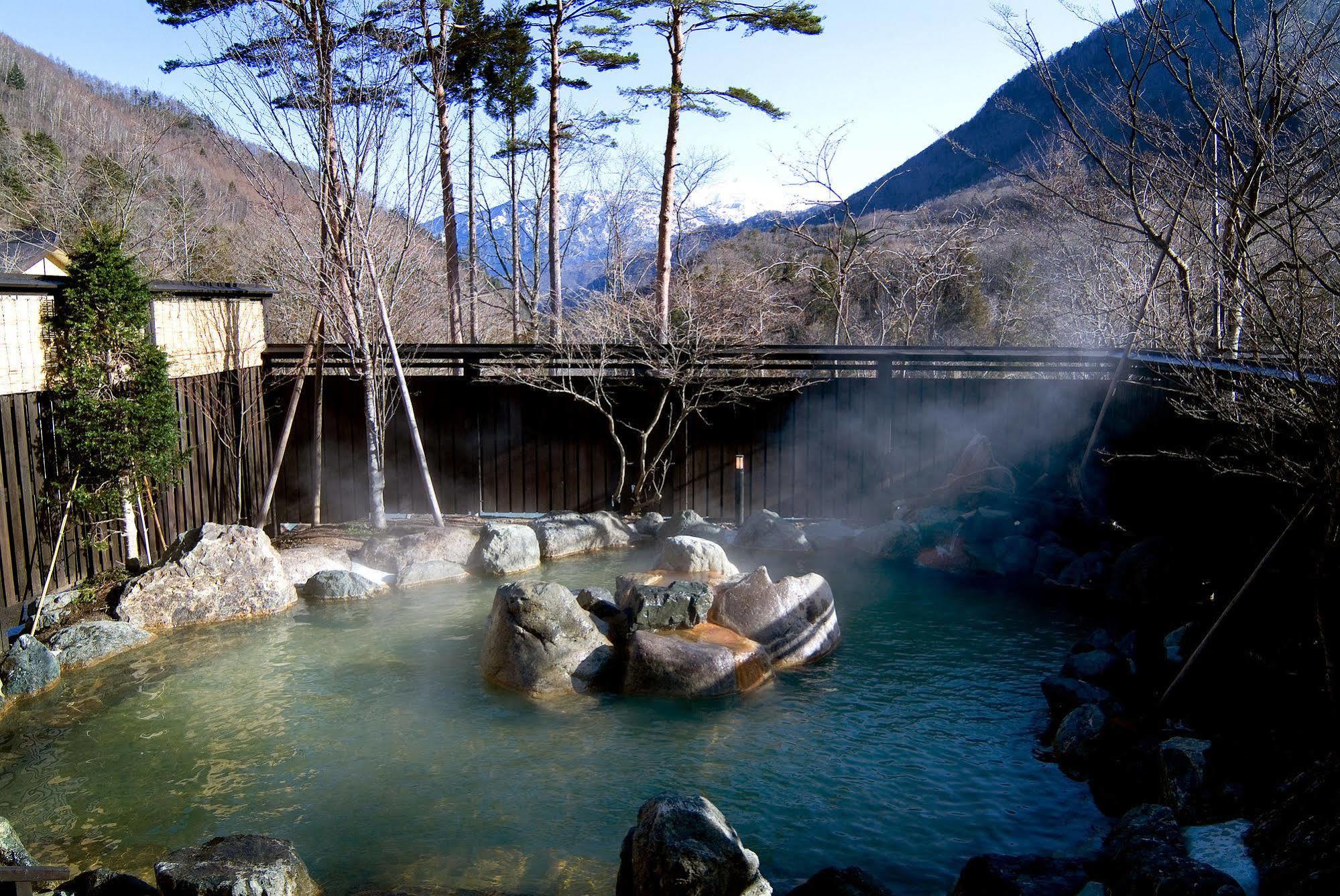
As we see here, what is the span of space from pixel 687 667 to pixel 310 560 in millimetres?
4175

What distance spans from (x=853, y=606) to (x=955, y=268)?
1313cm

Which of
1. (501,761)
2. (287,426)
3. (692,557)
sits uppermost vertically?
(287,426)

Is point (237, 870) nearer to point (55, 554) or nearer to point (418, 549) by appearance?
point (55, 554)

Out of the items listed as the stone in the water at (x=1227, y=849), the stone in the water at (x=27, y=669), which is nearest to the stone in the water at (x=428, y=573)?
the stone in the water at (x=27, y=669)

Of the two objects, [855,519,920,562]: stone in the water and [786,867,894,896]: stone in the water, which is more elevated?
[855,519,920,562]: stone in the water

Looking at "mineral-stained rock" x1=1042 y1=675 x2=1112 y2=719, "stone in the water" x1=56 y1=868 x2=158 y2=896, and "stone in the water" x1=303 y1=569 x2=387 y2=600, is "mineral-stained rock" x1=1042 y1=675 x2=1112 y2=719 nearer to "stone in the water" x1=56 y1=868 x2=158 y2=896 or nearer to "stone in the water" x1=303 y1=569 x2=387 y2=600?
"stone in the water" x1=56 y1=868 x2=158 y2=896

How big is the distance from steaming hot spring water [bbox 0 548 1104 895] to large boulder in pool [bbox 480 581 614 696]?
0.18 m

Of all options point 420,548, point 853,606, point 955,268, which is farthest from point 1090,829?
point 955,268

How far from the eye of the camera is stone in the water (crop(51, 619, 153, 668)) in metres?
6.26

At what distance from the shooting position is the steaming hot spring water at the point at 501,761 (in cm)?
420

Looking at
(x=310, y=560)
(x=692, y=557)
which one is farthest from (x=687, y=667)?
(x=310, y=560)

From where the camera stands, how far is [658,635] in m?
6.19

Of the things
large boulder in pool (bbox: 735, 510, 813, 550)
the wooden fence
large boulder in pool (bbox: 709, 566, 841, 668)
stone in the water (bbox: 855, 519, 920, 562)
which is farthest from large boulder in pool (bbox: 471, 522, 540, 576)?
stone in the water (bbox: 855, 519, 920, 562)

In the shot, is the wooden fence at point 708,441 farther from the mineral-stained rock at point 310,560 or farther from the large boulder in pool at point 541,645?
the large boulder in pool at point 541,645
